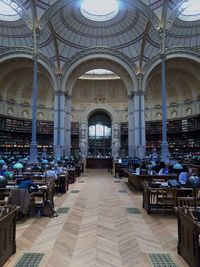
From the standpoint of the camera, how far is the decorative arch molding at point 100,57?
845 inches

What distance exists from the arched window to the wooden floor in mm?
23652

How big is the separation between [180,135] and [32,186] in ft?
73.9

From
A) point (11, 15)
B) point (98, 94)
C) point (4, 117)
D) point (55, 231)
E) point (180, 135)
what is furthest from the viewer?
point (98, 94)

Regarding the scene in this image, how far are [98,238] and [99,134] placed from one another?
2673 centimetres

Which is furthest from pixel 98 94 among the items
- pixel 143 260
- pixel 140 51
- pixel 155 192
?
pixel 143 260

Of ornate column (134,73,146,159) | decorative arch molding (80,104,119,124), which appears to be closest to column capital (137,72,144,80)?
ornate column (134,73,146,159)

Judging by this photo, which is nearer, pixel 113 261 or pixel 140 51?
pixel 113 261

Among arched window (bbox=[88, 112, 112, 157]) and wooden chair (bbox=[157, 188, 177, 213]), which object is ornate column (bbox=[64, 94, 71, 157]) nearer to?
arched window (bbox=[88, 112, 112, 157])

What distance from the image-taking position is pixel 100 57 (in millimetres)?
21469

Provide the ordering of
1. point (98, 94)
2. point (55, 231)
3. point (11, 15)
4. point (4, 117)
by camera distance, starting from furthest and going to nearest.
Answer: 1. point (98, 94)
2. point (4, 117)
3. point (11, 15)
4. point (55, 231)

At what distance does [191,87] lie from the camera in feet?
83.0

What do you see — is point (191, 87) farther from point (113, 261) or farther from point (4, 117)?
point (113, 261)

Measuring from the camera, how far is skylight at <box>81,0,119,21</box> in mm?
20327

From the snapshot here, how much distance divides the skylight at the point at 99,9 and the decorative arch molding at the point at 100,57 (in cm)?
280
